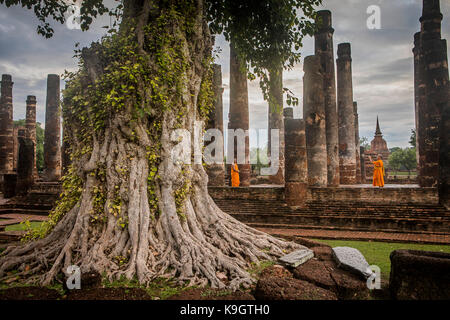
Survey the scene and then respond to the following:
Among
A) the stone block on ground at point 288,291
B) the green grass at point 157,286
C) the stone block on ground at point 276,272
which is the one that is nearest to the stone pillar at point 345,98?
the stone block on ground at point 276,272

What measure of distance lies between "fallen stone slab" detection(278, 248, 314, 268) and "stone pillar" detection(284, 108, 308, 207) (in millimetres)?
5163

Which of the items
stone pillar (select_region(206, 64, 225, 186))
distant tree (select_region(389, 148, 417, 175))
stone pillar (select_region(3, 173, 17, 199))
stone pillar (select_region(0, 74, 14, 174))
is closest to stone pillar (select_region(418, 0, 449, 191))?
stone pillar (select_region(206, 64, 225, 186))

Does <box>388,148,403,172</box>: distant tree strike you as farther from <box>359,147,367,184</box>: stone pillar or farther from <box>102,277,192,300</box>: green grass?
<box>102,277,192,300</box>: green grass

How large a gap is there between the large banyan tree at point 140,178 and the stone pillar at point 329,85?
409 inches

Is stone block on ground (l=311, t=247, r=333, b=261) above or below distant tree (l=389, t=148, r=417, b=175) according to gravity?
below

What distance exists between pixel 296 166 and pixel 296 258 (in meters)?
5.92

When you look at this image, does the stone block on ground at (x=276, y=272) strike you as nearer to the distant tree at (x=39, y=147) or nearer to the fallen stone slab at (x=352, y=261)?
the fallen stone slab at (x=352, y=261)

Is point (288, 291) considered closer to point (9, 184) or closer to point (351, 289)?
point (351, 289)

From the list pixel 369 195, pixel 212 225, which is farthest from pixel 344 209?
pixel 212 225

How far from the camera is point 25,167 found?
14156mm

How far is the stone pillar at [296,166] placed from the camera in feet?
31.3

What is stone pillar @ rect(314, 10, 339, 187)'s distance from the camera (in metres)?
14.5

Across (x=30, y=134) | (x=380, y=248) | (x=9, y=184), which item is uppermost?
(x=30, y=134)

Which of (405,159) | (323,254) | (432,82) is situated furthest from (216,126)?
(405,159)
